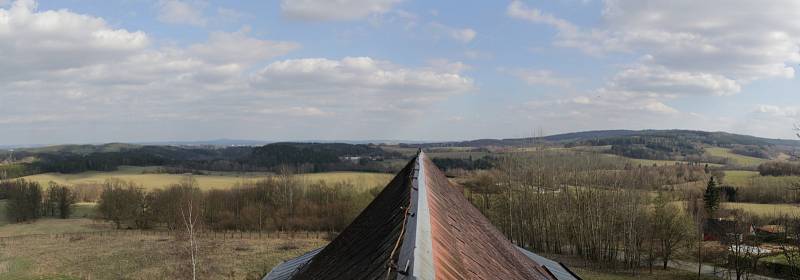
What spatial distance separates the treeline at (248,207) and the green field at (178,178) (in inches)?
347

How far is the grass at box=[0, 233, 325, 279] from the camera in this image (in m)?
35.3

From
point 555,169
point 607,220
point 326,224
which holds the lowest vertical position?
point 326,224

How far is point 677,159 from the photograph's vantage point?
126438 mm

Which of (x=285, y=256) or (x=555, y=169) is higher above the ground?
(x=555, y=169)

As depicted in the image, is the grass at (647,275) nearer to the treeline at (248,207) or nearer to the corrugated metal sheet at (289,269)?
the corrugated metal sheet at (289,269)

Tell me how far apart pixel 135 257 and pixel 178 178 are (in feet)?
205

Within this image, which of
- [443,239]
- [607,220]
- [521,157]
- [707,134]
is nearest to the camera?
[443,239]

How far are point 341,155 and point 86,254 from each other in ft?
357

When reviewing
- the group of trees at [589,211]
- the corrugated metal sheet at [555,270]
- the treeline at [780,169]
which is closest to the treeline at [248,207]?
the group of trees at [589,211]

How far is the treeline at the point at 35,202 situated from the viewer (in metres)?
77.6

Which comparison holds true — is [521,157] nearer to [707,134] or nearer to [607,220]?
[607,220]

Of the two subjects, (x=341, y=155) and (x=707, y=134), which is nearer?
(x=341, y=155)

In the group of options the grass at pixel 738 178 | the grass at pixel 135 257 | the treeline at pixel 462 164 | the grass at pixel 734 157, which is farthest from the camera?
the grass at pixel 734 157

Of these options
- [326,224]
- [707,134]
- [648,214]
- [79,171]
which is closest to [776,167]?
[648,214]
